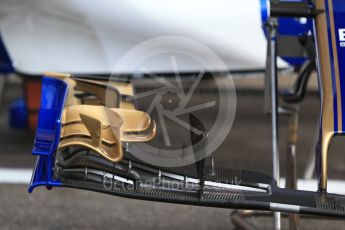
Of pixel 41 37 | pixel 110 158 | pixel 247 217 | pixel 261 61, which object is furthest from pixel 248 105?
pixel 110 158

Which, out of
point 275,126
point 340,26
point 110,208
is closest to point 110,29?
point 110,208

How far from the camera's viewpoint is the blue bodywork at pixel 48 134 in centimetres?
197

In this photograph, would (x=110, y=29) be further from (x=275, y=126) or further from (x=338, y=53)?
(x=338, y=53)

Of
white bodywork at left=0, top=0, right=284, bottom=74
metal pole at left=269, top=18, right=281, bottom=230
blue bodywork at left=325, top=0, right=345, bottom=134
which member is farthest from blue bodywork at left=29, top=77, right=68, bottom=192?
white bodywork at left=0, top=0, right=284, bottom=74

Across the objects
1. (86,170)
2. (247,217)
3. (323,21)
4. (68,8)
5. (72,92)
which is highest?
(68,8)

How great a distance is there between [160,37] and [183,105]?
1.29m

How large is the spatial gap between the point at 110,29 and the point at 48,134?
75.5 inches

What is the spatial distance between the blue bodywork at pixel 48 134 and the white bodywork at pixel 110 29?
1.55 m

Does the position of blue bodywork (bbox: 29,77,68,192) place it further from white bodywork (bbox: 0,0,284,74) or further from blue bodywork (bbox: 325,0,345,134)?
white bodywork (bbox: 0,0,284,74)

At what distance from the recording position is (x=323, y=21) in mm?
2170

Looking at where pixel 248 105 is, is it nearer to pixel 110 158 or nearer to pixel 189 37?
pixel 189 37

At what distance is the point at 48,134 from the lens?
213 centimetres

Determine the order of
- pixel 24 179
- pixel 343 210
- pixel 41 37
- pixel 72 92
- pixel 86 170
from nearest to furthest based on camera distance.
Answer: pixel 343 210
pixel 86 170
pixel 72 92
pixel 24 179
pixel 41 37

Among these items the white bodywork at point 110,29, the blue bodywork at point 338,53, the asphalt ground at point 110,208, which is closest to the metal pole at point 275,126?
the blue bodywork at point 338,53
